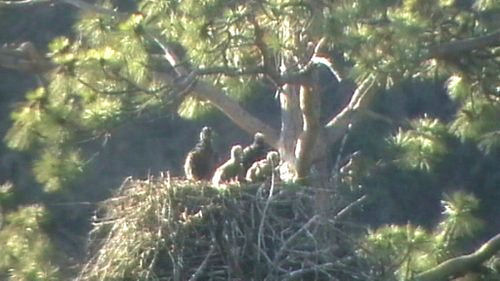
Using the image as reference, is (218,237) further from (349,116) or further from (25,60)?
(349,116)

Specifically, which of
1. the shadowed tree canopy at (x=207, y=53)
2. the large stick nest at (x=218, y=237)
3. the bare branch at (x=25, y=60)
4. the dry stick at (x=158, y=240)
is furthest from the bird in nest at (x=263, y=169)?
the bare branch at (x=25, y=60)

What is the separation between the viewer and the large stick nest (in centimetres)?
923

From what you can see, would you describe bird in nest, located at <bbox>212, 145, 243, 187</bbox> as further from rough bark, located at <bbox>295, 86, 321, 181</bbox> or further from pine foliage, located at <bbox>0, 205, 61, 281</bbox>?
pine foliage, located at <bbox>0, 205, 61, 281</bbox>

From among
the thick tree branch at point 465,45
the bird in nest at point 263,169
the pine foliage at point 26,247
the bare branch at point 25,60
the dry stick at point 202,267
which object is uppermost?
the bare branch at point 25,60

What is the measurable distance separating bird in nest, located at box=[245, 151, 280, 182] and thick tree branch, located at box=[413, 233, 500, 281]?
3.52 ft

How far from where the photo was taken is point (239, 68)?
9805 millimetres

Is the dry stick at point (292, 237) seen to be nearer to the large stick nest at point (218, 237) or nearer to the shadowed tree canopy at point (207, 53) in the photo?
the large stick nest at point (218, 237)

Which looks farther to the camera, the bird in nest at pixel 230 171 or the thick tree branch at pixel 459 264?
the bird in nest at pixel 230 171

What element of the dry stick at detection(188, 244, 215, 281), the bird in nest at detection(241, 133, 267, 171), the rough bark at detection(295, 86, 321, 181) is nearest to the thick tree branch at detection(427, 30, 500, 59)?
the rough bark at detection(295, 86, 321, 181)

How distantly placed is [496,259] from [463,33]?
188 centimetres

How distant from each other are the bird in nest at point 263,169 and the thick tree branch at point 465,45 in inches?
45.2

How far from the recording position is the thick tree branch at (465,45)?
9.87 metres

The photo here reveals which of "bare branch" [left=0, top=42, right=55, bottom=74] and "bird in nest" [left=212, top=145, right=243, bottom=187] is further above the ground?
"bare branch" [left=0, top=42, right=55, bottom=74]

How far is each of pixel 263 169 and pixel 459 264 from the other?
4.36 feet
